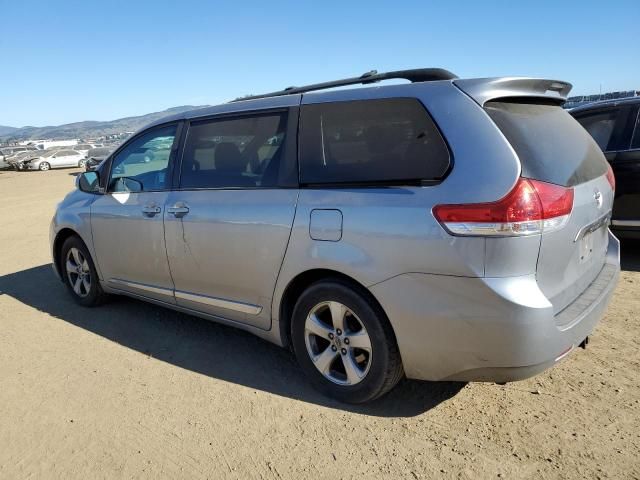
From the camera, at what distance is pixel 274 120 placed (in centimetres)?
326

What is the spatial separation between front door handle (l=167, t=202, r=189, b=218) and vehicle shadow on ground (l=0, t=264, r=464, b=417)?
1050 millimetres

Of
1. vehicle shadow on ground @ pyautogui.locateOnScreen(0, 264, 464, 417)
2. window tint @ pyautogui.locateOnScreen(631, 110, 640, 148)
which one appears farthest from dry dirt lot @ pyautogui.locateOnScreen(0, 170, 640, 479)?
window tint @ pyautogui.locateOnScreen(631, 110, 640, 148)

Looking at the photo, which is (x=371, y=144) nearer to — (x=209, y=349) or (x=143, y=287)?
(x=209, y=349)

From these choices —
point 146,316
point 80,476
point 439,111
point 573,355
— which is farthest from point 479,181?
point 146,316

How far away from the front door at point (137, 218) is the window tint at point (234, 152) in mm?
260

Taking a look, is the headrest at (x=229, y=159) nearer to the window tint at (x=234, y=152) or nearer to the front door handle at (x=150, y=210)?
the window tint at (x=234, y=152)

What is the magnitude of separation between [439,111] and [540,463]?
176 centimetres

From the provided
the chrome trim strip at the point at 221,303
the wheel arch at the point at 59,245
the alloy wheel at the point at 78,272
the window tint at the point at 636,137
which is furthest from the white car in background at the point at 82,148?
the window tint at the point at 636,137

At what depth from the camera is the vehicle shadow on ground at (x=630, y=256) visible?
5197 millimetres

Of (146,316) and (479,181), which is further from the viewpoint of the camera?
(146,316)

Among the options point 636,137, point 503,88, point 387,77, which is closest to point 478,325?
point 503,88

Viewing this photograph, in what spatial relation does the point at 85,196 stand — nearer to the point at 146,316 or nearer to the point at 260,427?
the point at 146,316

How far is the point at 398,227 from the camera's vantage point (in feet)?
8.25

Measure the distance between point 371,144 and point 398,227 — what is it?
527 millimetres
